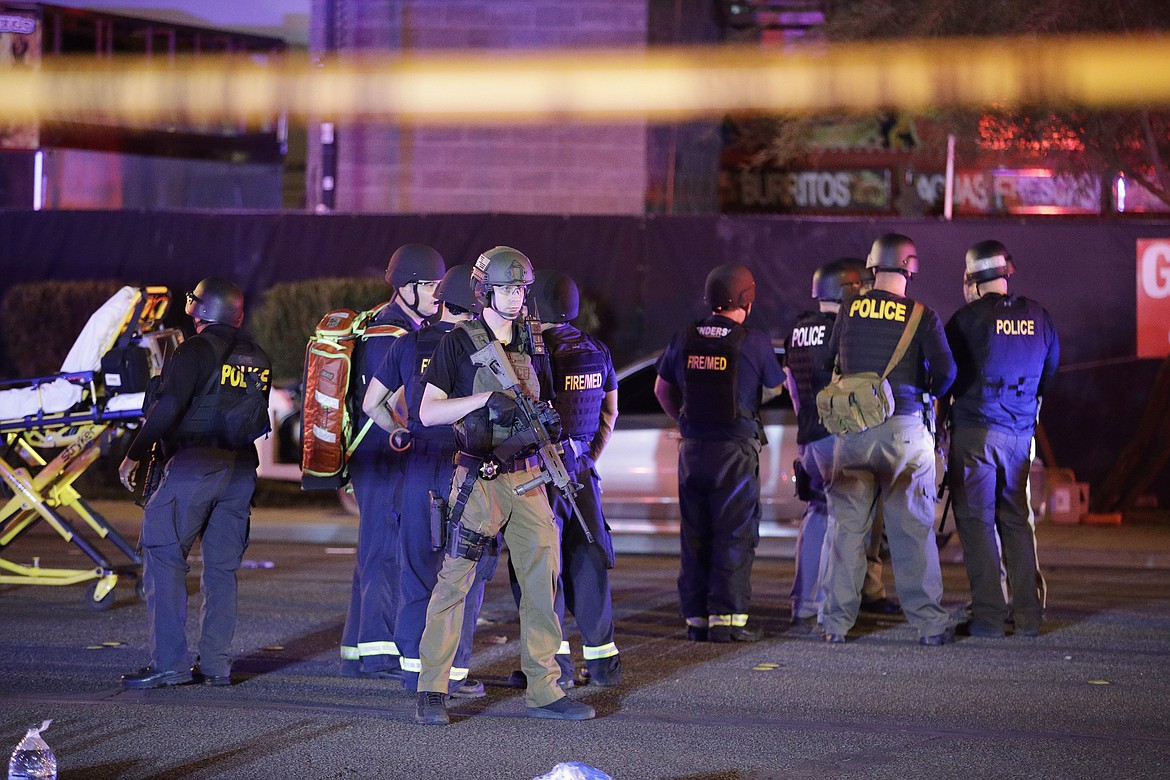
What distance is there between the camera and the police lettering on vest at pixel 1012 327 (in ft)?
29.9

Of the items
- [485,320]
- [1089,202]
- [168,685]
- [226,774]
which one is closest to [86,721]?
[168,685]

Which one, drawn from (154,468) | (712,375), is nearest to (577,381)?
(712,375)

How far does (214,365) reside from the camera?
25.2 ft

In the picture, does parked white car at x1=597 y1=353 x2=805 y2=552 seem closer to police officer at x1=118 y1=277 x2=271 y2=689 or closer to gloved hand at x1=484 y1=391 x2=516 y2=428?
police officer at x1=118 y1=277 x2=271 y2=689

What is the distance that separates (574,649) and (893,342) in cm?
251

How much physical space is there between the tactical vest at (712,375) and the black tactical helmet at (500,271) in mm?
2448

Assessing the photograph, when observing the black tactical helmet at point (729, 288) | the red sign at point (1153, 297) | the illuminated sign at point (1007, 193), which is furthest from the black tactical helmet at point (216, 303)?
the illuminated sign at point (1007, 193)

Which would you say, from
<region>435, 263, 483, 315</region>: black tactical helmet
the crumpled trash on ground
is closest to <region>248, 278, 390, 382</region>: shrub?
<region>435, 263, 483, 315</region>: black tactical helmet

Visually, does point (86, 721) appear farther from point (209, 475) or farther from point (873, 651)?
point (873, 651)

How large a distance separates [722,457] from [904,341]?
122 centimetres

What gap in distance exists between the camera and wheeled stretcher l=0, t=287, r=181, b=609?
9.70 metres

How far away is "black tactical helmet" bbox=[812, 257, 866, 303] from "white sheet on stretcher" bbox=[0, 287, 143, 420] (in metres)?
4.26

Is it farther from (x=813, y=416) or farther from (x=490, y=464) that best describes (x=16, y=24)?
(x=490, y=464)

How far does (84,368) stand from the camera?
9797 mm
